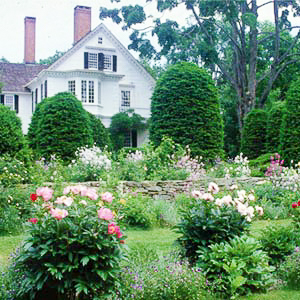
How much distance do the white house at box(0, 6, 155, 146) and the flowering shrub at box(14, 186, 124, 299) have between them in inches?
882

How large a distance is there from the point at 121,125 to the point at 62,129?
13.1 m

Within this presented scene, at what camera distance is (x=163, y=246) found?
6.97m

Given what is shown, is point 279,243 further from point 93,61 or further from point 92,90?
point 93,61

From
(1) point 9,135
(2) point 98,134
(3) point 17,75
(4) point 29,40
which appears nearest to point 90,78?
(4) point 29,40

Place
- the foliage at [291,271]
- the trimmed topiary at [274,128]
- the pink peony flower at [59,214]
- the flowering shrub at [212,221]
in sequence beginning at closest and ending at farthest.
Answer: the pink peony flower at [59,214] < the foliage at [291,271] < the flowering shrub at [212,221] < the trimmed topiary at [274,128]

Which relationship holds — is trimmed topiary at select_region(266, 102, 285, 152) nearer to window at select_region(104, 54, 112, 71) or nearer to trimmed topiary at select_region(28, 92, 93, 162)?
trimmed topiary at select_region(28, 92, 93, 162)

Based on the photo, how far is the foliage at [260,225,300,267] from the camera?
20.3 feet

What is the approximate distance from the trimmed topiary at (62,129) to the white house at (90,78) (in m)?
12.0

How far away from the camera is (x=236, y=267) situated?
543cm

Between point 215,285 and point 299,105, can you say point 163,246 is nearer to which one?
point 215,285

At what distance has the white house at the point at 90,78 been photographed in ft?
89.4

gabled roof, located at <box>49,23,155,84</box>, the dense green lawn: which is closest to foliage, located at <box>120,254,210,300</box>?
the dense green lawn

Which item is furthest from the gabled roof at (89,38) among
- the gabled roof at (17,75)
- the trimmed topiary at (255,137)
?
the trimmed topiary at (255,137)

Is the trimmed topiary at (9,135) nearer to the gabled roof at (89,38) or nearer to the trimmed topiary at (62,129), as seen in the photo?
the trimmed topiary at (62,129)
